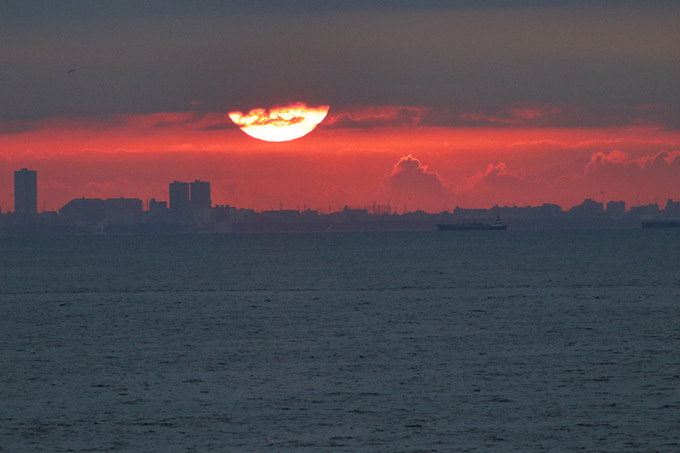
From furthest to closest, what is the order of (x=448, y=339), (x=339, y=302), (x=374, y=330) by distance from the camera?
(x=339, y=302)
(x=374, y=330)
(x=448, y=339)

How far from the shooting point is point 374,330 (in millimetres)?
47250

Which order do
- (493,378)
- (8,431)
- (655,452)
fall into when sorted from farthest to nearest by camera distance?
(493,378)
(8,431)
(655,452)

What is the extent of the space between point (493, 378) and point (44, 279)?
83.9 meters

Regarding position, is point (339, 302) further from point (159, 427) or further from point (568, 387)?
point (159, 427)

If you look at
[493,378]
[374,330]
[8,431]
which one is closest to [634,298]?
[374,330]

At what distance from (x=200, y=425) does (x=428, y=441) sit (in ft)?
19.7

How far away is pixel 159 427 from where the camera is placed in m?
23.9

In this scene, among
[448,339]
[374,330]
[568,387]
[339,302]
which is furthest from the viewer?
[339,302]

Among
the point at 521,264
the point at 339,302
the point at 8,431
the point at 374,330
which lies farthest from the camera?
the point at 521,264

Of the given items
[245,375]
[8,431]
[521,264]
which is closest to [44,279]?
[521,264]

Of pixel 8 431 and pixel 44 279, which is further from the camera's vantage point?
pixel 44 279

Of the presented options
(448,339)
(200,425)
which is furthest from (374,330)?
(200,425)

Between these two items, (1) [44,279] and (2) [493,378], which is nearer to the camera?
(2) [493,378]

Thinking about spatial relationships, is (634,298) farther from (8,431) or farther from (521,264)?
(521,264)
